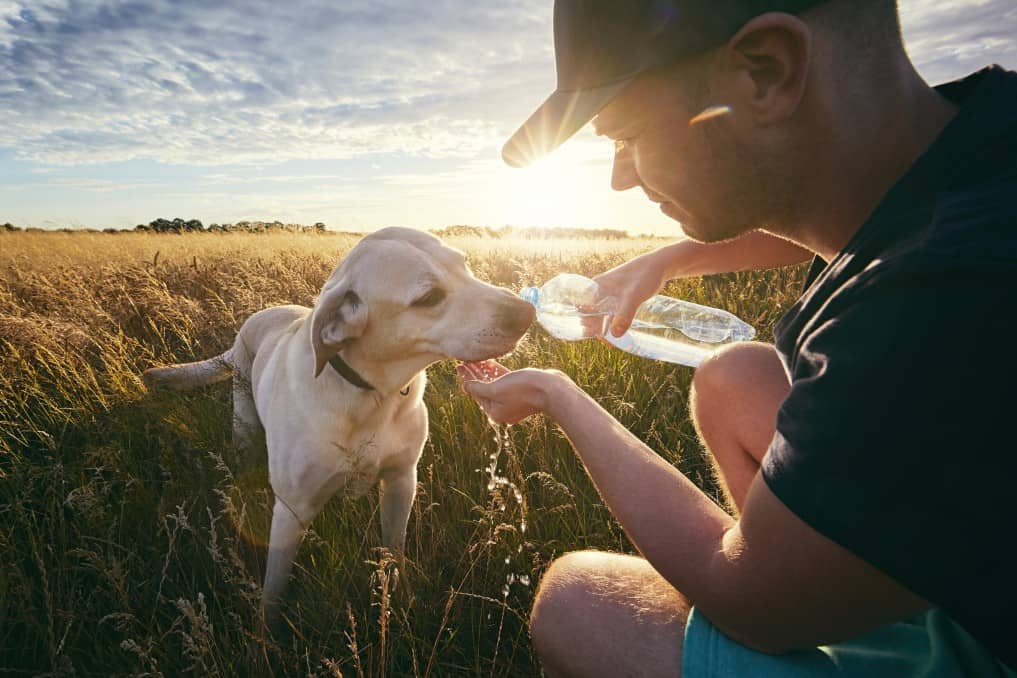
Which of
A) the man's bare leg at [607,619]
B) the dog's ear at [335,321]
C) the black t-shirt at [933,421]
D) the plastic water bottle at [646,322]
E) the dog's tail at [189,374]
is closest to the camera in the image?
the black t-shirt at [933,421]

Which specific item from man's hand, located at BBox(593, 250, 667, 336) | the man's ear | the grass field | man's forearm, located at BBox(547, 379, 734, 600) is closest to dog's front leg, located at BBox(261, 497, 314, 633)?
the grass field

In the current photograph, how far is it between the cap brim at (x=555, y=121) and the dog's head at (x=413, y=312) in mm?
966

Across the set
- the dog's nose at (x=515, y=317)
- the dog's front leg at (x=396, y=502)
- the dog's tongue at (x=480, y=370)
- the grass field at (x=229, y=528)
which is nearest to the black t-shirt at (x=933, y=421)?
the grass field at (x=229, y=528)

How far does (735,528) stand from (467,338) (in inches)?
68.6

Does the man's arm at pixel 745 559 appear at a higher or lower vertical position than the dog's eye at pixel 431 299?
lower

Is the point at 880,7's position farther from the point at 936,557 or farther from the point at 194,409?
the point at 194,409

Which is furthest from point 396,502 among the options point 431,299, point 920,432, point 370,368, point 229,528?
point 920,432

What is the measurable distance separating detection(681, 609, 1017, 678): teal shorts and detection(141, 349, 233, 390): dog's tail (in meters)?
4.26

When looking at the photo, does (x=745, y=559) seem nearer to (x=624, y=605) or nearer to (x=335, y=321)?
(x=624, y=605)

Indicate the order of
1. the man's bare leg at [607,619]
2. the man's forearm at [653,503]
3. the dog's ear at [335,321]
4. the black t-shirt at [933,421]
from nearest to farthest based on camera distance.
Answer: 1. the black t-shirt at [933,421]
2. the man's forearm at [653,503]
3. the man's bare leg at [607,619]
4. the dog's ear at [335,321]

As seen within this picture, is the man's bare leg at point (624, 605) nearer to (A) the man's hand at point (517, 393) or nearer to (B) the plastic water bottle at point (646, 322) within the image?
(A) the man's hand at point (517, 393)

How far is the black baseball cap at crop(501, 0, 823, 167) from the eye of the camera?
56.0 inches

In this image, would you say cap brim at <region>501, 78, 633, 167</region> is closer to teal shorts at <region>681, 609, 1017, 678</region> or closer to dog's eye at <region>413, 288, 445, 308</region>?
dog's eye at <region>413, 288, 445, 308</region>

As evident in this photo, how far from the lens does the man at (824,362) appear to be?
38.1 inches
